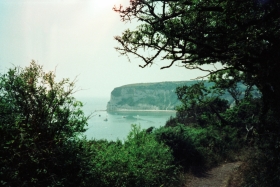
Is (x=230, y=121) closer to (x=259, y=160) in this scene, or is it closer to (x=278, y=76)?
(x=259, y=160)

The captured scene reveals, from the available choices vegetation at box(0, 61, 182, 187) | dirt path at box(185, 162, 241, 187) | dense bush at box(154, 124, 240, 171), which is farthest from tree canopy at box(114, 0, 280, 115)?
dense bush at box(154, 124, 240, 171)

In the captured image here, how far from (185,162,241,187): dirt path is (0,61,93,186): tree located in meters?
7.99

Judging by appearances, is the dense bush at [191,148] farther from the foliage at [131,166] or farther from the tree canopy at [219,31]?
the tree canopy at [219,31]

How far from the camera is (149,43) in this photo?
302 inches

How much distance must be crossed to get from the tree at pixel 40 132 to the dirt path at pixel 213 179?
7.99 meters

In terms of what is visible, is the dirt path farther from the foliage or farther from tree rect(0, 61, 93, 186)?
tree rect(0, 61, 93, 186)

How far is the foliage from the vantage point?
295 inches

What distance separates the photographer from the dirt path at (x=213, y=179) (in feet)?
39.4

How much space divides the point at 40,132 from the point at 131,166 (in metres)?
4.24

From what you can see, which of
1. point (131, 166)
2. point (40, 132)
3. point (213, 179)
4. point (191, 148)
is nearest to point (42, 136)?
point (40, 132)

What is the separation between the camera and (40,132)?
5805 millimetres

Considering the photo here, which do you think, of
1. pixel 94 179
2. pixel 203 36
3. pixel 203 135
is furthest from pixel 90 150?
pixel 203 135

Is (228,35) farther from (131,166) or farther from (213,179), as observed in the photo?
(213,179)

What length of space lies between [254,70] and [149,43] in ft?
12.7
